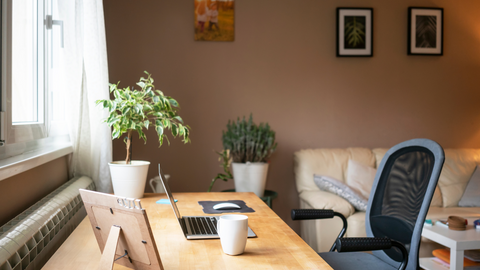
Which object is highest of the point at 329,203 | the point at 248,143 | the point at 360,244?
the point at 248,143

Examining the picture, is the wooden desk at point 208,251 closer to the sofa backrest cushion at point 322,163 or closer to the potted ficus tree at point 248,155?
the potted ficus tree at point 248,155

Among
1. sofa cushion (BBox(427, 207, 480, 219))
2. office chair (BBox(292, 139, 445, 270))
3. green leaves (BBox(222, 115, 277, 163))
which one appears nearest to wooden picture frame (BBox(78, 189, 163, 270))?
office chair (BBox(292, 139, 445, 270))

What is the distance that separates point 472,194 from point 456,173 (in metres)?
0.22

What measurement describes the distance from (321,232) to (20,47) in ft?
7.48

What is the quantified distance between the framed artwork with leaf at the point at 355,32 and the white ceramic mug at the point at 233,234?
285 cm

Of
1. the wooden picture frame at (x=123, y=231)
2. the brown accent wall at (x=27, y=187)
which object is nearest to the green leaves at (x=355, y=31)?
the brown accent wall at (x=27, y=187)

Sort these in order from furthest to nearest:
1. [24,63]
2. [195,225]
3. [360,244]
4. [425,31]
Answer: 1. [425,31]
2. [24,63]
3. [195,225]
4. [360,244]

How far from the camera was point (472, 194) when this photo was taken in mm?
3303

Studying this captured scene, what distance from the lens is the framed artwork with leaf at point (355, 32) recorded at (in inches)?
140

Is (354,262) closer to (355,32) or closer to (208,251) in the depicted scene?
(208,251)

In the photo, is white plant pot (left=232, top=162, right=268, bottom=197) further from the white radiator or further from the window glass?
the window glass

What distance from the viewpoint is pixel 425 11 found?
146 inches

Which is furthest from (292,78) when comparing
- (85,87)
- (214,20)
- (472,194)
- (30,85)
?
(30,85)

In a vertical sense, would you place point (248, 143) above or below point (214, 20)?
below
